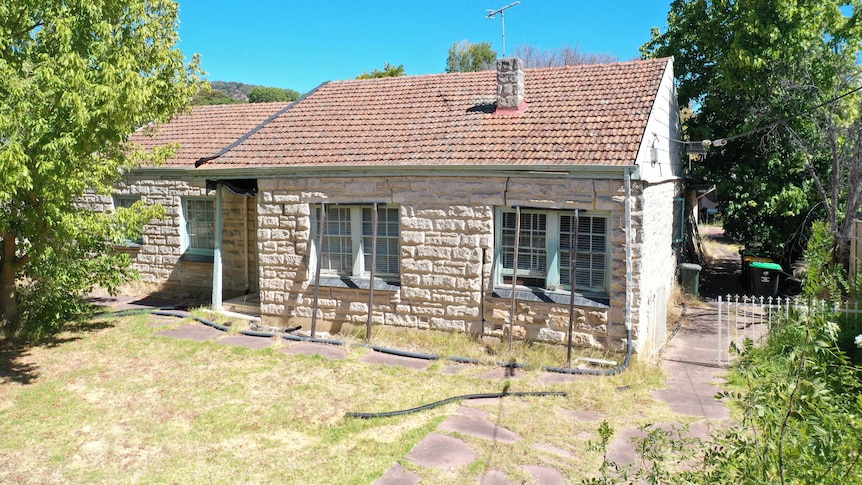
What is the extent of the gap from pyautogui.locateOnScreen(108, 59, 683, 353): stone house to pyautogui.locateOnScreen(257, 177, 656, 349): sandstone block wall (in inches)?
0.9

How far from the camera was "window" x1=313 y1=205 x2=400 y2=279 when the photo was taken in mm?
11750

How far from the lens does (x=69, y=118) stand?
8.66 m

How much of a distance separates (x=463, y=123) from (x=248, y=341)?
18.5 feet

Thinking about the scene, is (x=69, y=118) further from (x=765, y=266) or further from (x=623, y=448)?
(x=765, y=266)

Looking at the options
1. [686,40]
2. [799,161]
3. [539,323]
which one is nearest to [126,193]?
[539,323]

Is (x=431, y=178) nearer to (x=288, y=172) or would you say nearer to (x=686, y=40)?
(x=288, y=172)

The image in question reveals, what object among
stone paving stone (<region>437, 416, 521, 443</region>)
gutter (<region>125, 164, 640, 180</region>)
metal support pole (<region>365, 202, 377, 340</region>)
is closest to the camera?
stone paving stone (<region>437, 416, 521, 443</region>)

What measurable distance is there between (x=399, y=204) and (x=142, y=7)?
16.8 feet

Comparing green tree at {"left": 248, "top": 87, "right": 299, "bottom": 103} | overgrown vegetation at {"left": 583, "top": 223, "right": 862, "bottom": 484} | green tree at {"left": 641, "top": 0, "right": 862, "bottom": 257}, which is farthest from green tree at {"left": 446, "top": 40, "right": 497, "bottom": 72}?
overgrown vegetation at {"left": 583, "top": 223, "right": 862, "bottom": 484}

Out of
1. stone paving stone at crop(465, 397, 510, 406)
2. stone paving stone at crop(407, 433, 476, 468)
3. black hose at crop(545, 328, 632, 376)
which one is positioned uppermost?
black hose at crop(545, 328, 632, 376)

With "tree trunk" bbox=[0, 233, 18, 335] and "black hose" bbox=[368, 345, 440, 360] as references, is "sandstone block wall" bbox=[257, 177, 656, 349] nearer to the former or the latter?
"black hose" bbox=[368, 345, 440, 360]

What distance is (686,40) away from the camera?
17172 millimetres

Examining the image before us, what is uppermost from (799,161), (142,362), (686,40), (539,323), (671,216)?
(686,40)

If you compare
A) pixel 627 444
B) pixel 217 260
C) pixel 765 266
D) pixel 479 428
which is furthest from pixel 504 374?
pixel 765 266
